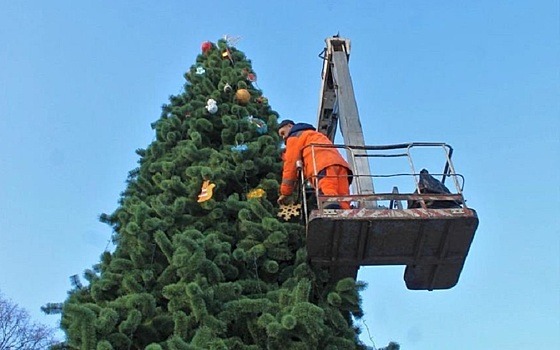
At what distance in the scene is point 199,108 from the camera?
7145mm

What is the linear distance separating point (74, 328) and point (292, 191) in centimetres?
256

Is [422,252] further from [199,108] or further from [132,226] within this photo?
[199,108]

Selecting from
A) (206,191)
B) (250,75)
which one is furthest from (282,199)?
(250,75)

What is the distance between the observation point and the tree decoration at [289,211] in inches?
227

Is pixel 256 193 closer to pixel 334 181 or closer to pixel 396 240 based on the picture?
pixel 334 181

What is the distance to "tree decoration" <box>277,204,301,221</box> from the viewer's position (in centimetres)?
577

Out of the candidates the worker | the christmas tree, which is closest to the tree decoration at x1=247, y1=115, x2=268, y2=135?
the christmas tree

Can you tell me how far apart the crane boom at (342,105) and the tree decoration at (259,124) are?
1035 millimetres

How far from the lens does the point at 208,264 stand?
4.62 m

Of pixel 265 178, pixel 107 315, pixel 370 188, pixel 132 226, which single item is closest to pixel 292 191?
pixel 265 178

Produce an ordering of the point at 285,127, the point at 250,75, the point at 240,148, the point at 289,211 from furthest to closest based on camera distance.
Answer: the point at 250,75 → the point at 285,127 → the point at 240,148 → the point at 289,211

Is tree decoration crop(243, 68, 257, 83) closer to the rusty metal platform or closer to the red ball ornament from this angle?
the red ball ornament

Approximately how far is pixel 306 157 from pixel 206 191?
1083 millimetres

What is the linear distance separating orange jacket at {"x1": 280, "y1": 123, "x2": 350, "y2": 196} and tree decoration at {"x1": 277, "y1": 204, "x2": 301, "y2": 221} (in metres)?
0.16
